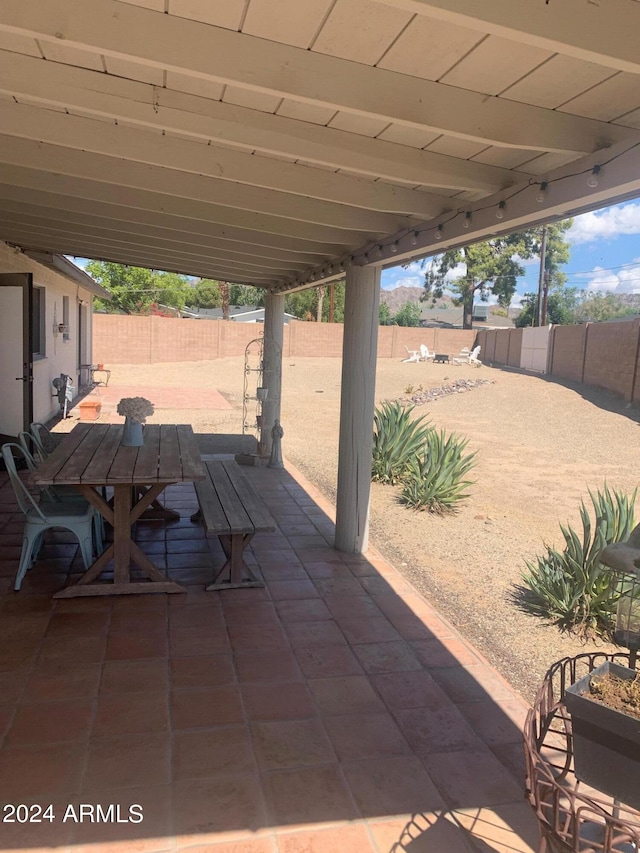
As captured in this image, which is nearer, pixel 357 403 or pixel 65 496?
pixel 65 496

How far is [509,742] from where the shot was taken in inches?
110

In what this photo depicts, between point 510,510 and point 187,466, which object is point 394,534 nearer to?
point 510,510

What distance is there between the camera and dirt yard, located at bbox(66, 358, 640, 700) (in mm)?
4297

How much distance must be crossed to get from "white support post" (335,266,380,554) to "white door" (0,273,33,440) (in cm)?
400

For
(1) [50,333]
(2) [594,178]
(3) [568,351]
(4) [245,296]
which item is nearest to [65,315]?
(1) [50,333]

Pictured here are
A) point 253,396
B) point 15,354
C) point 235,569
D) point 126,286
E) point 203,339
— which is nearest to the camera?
point 235,569

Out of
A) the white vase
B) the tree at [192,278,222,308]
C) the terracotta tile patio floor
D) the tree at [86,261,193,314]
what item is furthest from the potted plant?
the tree at [192,278,222,308]

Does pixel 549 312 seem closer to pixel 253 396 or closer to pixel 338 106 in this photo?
pixel 253 396

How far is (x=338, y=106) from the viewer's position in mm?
2406

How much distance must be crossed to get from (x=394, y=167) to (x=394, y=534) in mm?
3723

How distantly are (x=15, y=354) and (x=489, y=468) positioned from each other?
662 centimetres

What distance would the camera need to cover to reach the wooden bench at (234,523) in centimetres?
413

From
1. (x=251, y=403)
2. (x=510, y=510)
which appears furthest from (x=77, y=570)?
(x=251, y=403)

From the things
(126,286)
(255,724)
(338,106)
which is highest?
(126,286)
